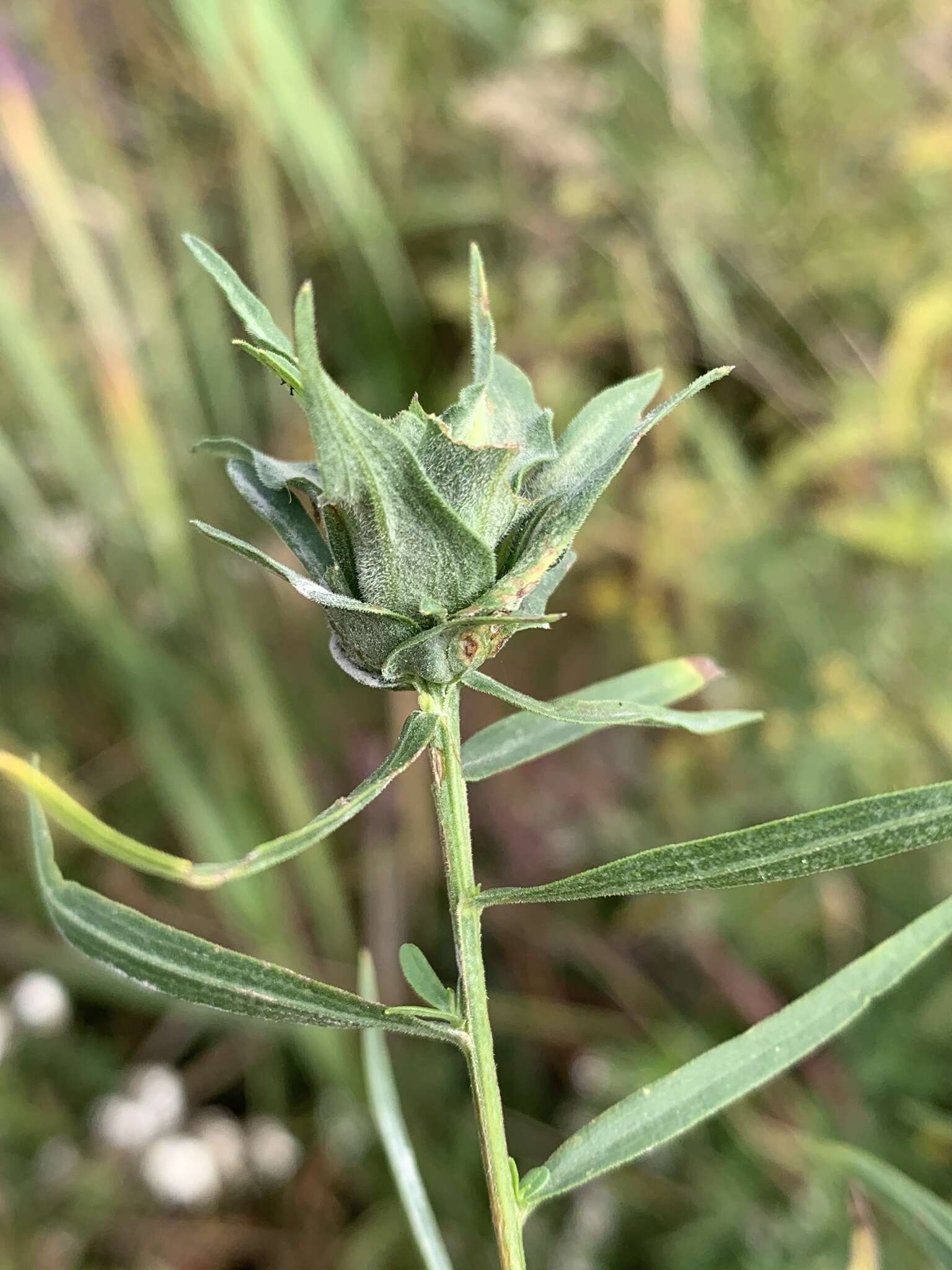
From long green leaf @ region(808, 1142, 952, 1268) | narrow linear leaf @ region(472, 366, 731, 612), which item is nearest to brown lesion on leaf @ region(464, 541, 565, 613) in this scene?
narrow linear leaf @ region(472, 366, 731, 612)

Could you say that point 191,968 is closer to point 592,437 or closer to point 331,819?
point 331,819

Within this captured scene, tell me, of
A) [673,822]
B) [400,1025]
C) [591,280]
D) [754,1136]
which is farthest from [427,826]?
[400,1025]

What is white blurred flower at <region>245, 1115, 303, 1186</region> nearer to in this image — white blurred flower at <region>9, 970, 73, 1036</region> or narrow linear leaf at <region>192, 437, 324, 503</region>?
white blurred flower at <region>9, 970, 73, 1036</region>

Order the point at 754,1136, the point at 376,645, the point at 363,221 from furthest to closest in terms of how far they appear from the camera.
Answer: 1. the point at 363,221
2. the point at 754,1136
3. the point at 376,645

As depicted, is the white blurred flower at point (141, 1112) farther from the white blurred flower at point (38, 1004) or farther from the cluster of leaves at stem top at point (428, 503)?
the cluster of leaves at stem top at point (428, 503)

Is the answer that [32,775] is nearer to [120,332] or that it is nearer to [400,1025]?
[400,1025]

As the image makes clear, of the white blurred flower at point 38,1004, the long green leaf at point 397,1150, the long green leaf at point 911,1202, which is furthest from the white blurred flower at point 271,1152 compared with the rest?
the long green leaf at point 911,1202

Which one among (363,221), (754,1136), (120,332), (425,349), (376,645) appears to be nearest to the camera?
(376,645)

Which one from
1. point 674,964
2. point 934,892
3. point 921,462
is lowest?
point 674,964
